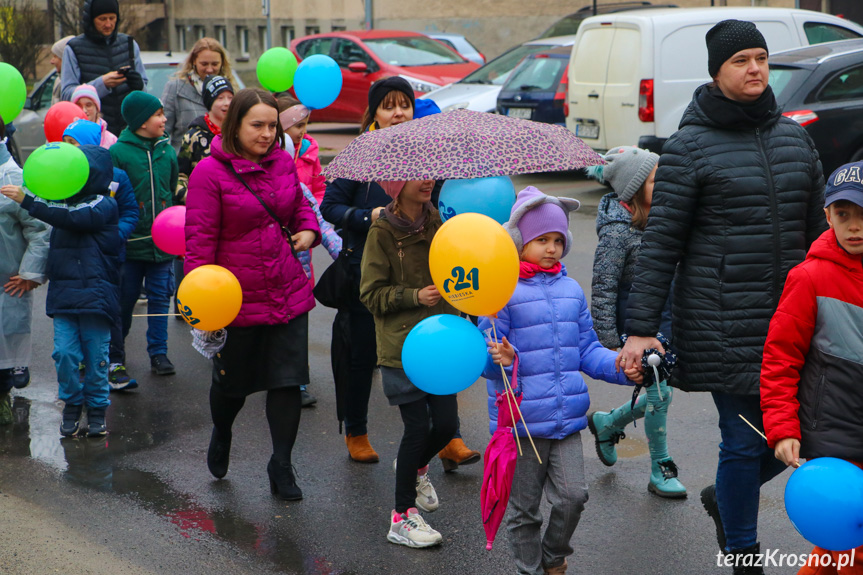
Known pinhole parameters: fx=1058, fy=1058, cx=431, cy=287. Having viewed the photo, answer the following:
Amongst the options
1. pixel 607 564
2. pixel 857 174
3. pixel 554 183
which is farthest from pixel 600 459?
pixel 554 183

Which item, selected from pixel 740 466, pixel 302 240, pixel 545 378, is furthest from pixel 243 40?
pixel 740 466

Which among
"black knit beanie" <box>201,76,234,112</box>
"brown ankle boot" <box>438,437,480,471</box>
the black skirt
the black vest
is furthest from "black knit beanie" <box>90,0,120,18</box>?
"brown ankle boot" <box>438,437,480,471</box>

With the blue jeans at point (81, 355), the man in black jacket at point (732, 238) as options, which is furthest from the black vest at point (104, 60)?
the man in black jacket at point (732, 238)

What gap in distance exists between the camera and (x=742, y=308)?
377 cm

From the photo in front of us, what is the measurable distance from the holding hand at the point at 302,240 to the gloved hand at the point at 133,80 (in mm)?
4242

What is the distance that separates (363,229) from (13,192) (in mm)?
1974

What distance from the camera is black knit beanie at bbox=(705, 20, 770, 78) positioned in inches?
147

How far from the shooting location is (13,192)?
5.66 meters

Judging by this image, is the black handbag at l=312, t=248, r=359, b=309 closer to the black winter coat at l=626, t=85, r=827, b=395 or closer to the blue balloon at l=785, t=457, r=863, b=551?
the black winter coat at l=626, t=85, r=827, b=395

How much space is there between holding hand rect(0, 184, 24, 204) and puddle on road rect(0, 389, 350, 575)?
136 cm

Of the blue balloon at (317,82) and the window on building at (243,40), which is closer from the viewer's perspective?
the blue balloon at (317,82)

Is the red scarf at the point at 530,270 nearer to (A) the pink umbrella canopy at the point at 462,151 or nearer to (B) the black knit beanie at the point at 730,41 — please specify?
(A) the pink umbrella canopy at the point at 462,151

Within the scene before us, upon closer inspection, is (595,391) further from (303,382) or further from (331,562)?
(331,562)

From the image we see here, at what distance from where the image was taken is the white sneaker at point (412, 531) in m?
4.44
